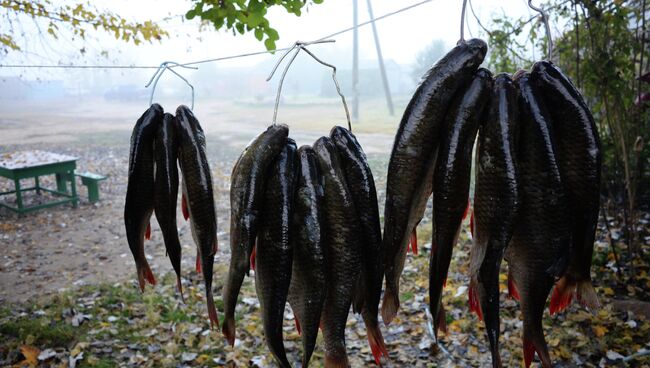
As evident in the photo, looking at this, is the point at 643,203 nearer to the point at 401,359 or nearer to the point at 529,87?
the point at 401,359

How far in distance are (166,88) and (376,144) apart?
1751 centimetres

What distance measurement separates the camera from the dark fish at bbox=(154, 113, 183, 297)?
1.85 metres

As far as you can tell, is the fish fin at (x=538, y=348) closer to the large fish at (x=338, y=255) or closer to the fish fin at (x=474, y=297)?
the fish fin at (x=474, y=297)

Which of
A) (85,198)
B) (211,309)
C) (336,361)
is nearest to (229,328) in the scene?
(211,309)

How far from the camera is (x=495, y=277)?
1371 millimetres

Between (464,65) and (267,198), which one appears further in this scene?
(267,198)

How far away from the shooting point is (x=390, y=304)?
1587mm

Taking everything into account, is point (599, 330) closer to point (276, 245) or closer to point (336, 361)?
point (336, 361)

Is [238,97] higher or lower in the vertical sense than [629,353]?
higher

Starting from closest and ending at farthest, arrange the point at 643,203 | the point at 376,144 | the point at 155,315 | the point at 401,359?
the point at 401,359 < the point at 155,315 < the point at 643,203 < the point at 376,144

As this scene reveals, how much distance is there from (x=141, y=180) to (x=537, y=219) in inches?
59.9

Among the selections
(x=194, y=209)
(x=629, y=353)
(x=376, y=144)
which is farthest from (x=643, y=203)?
(x=376, y=144)

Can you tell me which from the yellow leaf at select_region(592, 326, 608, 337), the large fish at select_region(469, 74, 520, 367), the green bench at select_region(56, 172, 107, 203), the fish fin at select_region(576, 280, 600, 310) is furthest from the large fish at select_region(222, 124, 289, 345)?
the green bench at select_region(56, 172, 107, 203)

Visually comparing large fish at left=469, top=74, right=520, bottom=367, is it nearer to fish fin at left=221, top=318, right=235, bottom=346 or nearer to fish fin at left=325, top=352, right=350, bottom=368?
fish fin at left=325, top=352, right=350, bottom=368
